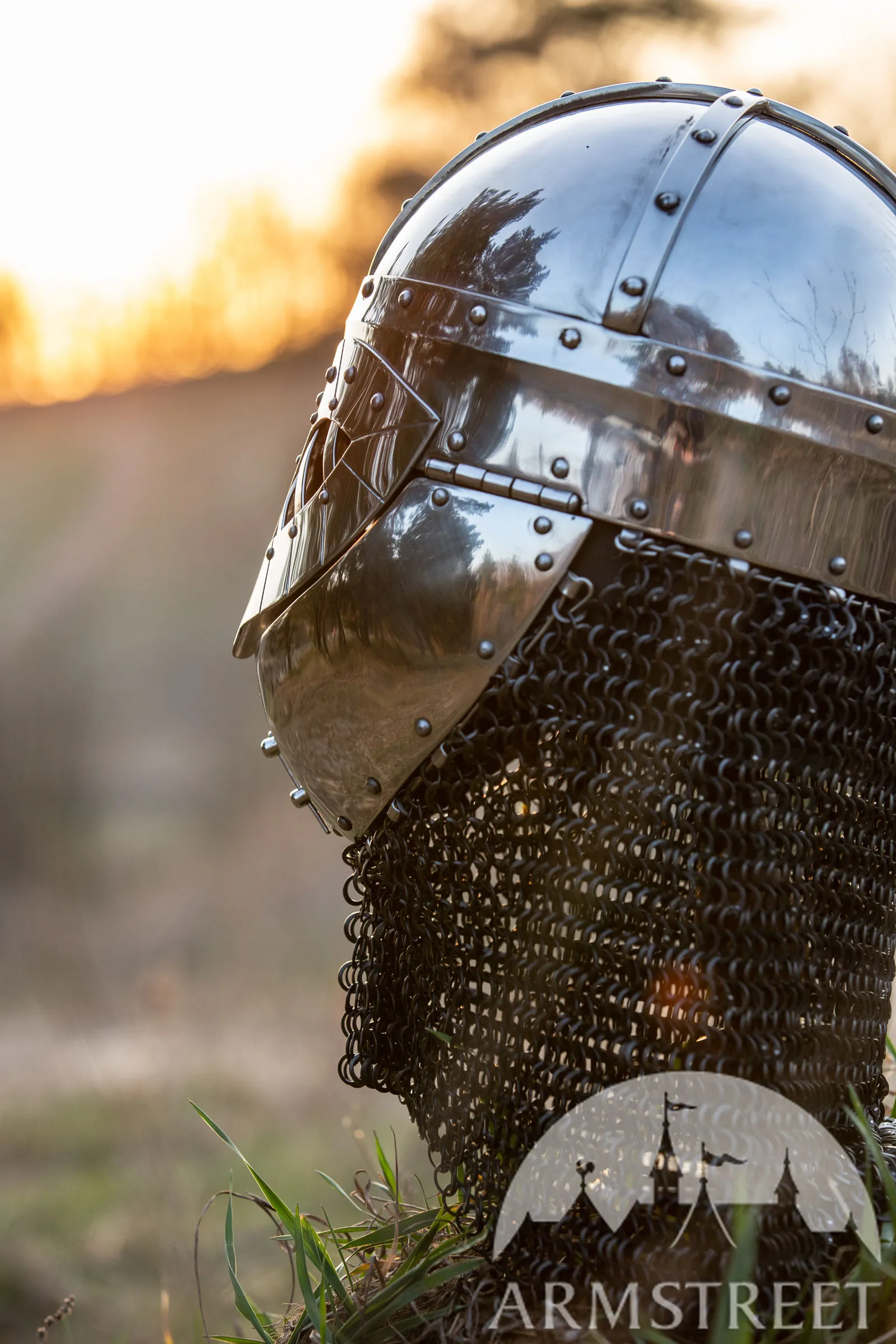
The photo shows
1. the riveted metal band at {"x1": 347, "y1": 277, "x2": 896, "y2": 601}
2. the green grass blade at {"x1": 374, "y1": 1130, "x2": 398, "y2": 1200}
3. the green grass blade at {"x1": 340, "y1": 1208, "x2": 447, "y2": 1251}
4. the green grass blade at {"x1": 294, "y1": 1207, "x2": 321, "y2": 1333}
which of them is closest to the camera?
the riveted metal band at {"x1": 347, "y1": 277, "x2": 896, "y2": 601}

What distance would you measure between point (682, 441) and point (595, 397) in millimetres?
186

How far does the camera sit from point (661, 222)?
7.32ft

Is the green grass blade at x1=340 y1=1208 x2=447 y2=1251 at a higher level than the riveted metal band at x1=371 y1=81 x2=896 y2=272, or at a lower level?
lower

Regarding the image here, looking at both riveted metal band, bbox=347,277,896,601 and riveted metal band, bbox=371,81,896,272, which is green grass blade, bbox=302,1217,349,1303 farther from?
riveted metal band, bbox=371,81,896,272

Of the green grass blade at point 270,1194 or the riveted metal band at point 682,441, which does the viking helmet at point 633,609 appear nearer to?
the riveted metal band at point 682,441

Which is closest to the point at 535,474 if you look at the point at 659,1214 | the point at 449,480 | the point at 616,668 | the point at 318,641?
the point at 449,480

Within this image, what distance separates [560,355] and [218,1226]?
6.43m

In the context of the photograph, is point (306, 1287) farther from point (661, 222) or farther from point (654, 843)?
point (661, 222)

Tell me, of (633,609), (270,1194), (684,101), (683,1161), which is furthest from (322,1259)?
(684,101)

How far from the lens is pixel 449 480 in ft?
7.57

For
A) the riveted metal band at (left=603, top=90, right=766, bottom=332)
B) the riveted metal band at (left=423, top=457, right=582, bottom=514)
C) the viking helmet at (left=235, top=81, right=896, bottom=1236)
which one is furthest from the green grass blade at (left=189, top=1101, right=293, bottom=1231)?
the riveted metal band at (left=603, top=90, right=766, bottom=332)

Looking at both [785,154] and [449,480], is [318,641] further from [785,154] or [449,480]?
[785,154]

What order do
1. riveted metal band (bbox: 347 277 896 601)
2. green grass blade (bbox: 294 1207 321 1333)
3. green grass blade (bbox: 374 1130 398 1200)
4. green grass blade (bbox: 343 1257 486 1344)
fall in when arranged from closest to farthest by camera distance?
riveted metal band (bbox: 347 277 896 601), green grass blade (bbox: 343 1257 486 1344), green grass blade (bbox: 294 1207 321 1333), green grass blade (bbox: 374 1130 398 1200)

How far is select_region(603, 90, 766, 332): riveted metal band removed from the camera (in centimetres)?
220
